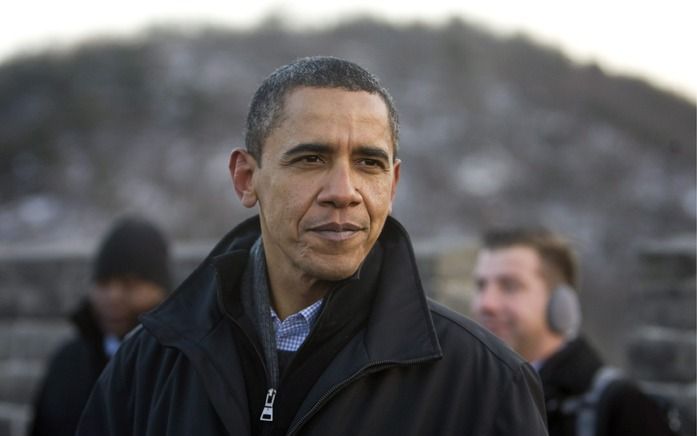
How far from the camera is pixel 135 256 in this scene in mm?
4887

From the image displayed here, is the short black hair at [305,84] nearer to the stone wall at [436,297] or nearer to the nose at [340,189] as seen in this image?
the nose at [340,189]

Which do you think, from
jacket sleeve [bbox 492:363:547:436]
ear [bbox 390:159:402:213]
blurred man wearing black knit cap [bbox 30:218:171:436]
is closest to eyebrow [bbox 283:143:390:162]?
ear [bbox 390:159:402:213]

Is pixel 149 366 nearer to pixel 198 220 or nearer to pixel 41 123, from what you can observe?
pixel 198 220

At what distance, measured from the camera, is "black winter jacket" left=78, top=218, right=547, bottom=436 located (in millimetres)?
2271

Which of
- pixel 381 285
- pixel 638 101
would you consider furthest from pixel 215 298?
pixel 638 101

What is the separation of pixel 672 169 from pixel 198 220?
9.83 m

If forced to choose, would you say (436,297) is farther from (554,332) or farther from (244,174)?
(244,174)

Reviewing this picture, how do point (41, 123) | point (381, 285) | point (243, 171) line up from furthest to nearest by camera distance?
point (41, 123), point (243, 171), point (381, 285)

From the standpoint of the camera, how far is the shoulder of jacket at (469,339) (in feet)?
7.77

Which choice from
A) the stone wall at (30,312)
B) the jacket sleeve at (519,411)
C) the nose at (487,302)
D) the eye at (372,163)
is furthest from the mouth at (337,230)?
the stone wall at (30,312)

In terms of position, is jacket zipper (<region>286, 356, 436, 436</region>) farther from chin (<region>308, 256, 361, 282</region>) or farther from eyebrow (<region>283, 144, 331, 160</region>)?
eyebrow (<region>283, 144, 331, 160</region>)

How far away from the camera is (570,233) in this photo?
18.8m

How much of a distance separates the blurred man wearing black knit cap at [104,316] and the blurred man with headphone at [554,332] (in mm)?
1610

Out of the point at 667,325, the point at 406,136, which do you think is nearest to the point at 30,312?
the point at 667,325
